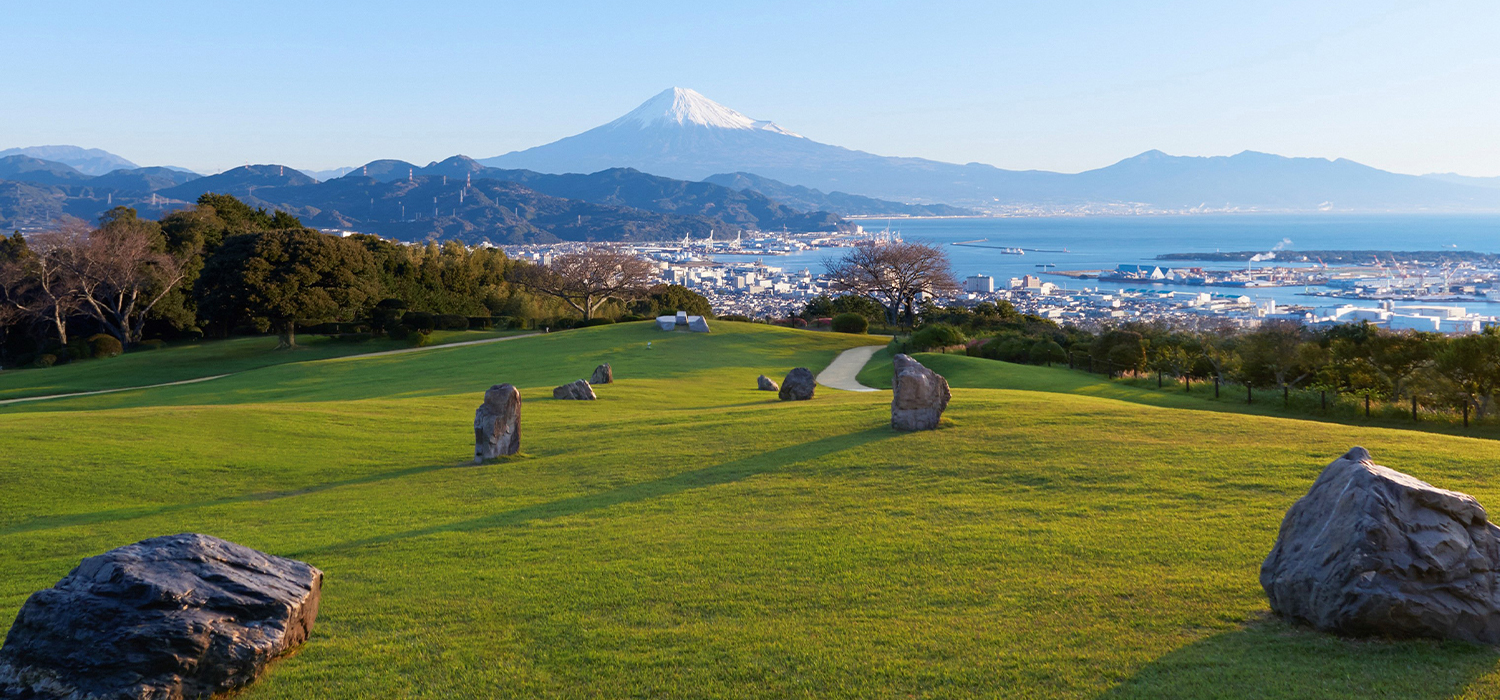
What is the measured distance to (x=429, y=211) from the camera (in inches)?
6348

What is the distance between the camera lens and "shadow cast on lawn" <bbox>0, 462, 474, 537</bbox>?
10.4 m

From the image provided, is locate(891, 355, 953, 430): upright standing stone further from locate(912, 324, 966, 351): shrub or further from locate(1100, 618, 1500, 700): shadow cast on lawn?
locate(912, 324, 966, 351): shrub

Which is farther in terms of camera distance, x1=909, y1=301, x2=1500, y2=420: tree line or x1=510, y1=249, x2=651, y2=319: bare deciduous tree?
x1=510, y1=249, x2=651, y2=319: bare deciduous tree

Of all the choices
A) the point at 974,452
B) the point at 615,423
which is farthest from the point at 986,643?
the point at 615,423

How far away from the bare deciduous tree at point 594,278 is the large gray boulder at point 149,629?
50.9 meters

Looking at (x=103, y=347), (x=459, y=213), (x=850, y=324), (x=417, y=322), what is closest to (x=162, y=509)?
(x=417, y=322)

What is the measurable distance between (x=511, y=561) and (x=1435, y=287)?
261ft

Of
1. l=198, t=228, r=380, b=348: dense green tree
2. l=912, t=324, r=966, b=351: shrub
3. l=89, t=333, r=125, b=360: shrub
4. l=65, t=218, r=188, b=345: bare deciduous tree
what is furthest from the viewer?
l=89, t=333, r=125, b=360: shrub

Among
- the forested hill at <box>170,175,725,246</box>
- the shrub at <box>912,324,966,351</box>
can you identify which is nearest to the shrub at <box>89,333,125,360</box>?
the shrub at <box>912,324,966,351</box>

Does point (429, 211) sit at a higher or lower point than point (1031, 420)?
higher

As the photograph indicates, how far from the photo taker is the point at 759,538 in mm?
8961

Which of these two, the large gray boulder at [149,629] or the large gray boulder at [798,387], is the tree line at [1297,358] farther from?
the large gray boulder at [149,629]

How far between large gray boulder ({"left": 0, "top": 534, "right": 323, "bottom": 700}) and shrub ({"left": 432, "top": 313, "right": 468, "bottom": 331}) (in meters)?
47.2

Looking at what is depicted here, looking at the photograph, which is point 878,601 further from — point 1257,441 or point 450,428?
point 450,428
